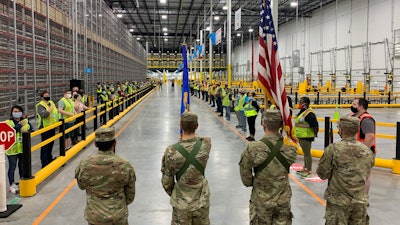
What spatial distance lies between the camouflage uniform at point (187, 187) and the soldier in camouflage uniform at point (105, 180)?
39 centimetres

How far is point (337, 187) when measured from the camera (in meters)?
4.01

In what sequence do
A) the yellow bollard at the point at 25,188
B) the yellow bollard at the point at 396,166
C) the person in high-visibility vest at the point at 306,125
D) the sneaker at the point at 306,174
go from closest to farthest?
the yellow bollard at the point at 25,188 → the person in high-visibility vest at the point at 306,125 → the sneaker at the point at 306,174 → the yellow bollard at the point at 396,166

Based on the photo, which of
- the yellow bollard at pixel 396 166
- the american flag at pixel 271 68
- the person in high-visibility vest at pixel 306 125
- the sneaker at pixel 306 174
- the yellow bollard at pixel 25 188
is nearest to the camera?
the american flag at pixel 271 68

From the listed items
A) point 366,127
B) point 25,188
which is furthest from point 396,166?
point 25,188

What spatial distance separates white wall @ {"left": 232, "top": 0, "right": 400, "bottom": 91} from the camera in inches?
1138

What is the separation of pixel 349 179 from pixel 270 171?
97 cm

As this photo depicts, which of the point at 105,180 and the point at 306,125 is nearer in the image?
the point at 105,180

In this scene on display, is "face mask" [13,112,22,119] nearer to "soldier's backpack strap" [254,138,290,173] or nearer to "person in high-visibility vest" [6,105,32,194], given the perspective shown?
"person in high-visibility vest" [6,105,32,194]

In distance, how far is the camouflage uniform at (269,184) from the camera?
3.66 metres

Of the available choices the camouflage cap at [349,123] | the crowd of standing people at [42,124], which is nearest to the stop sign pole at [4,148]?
the crowd of standing people at [42,124]

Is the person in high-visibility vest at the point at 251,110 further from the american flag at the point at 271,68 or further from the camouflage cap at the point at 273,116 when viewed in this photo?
the camouflage cap at the point at 273,116

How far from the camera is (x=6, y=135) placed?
610cm

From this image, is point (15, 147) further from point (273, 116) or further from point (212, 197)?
point (273, 116)

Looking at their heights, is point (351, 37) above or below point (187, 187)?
above
